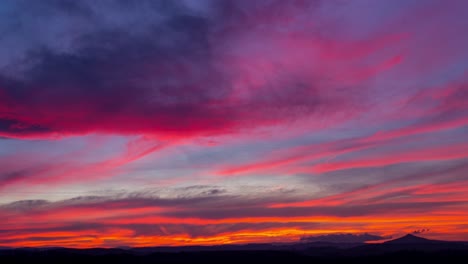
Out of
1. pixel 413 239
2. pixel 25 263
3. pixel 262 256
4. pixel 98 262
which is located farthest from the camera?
pixel 413 239

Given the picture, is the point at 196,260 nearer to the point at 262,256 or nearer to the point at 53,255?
the point at 262,256

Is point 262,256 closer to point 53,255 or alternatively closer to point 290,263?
point 290,263

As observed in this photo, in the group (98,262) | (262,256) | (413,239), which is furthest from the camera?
(413,239)

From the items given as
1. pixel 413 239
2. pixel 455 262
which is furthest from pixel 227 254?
pixel 413 239

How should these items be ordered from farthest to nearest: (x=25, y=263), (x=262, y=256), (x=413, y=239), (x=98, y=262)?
(x=413, y=239) → (x=262, y=256) → (x=98, y=262) → (x=25, y=263)

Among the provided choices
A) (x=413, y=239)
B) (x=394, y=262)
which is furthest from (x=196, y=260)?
(x=413, y=239)

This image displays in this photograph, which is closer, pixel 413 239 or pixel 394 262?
pixel 394 262

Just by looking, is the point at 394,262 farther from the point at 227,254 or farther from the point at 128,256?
the point at 128,256

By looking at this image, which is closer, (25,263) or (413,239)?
(25,263)
